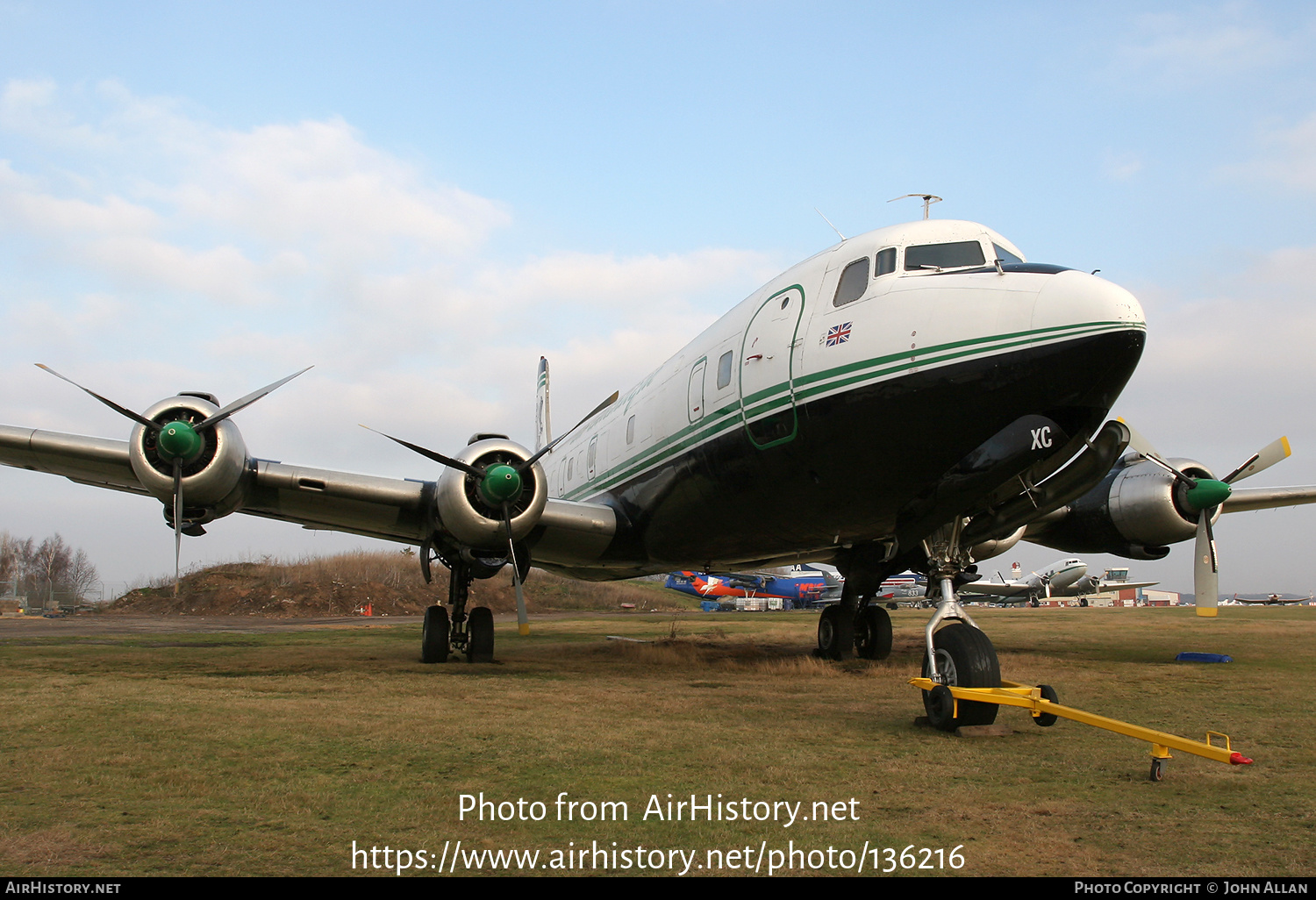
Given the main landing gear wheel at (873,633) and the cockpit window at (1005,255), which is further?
the main landing gear wheel at (873,633)

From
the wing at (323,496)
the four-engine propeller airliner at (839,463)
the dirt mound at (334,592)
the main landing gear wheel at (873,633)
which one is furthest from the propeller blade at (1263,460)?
the dirt mound at (334,592)

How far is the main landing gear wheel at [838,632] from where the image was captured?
45.8ft

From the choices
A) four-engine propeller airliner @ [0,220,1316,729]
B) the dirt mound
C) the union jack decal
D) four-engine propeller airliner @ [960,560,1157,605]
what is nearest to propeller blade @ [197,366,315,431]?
four-engine propeller airliner @ [0,220,1316,729]

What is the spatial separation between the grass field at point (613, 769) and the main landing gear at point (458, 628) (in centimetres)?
194

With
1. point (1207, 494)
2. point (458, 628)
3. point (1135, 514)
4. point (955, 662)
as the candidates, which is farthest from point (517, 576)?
point (1207, 494)

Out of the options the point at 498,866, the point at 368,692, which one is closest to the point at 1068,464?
the point at 498,866

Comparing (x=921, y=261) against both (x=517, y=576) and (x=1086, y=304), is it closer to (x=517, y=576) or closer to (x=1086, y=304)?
(x=1086, y=304)

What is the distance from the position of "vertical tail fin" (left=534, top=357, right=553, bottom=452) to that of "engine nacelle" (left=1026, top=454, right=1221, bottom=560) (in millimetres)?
15660

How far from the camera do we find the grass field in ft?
12.9

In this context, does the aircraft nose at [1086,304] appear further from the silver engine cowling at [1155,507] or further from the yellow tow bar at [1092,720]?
the silver engine cowling at [1155,507]

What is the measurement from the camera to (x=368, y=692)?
371 inches

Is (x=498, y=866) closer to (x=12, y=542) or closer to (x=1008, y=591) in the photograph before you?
(x=1008, y=591)

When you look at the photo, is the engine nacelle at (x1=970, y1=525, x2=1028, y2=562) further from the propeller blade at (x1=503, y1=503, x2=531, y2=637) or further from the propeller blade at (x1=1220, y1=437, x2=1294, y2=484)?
the propeller blade at (x1=503, y1=503, x2=531, y2=637)

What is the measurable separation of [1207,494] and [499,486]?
36.3 ft
